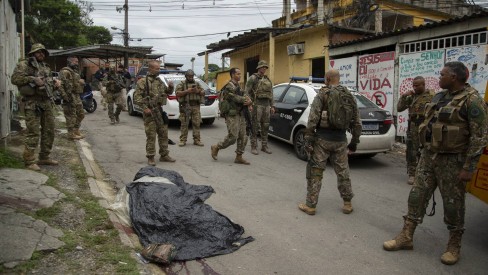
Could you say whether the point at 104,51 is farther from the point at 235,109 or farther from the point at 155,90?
the point at 235,109

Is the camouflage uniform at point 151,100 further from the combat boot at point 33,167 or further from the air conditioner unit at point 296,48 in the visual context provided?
the air conditioner unit at point 296,48

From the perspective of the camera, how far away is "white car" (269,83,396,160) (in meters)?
7.50

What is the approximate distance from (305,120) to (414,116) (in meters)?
2.17

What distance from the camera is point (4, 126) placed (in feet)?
24.3

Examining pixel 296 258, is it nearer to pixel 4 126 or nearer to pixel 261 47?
pixel 4 126

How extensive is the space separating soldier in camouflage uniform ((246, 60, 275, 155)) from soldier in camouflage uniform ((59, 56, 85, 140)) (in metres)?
Result: 3.99

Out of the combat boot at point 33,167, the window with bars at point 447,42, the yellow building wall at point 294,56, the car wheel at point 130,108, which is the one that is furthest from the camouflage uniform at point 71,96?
the yellow building wall at point 294,56

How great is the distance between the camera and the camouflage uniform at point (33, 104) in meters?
5.86

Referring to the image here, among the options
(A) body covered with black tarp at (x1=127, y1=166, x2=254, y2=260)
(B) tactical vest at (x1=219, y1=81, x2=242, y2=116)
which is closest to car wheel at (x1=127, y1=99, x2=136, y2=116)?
(B) tactical vest at (x1=219, y1=81, x2=242, y2=116)

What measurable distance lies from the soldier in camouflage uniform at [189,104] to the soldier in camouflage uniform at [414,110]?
4576 millimetres

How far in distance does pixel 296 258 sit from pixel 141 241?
150 cm

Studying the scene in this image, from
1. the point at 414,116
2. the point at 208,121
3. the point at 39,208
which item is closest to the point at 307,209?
the point at 414,116

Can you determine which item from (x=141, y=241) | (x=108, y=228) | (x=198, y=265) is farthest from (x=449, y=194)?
(x=108, y=228)

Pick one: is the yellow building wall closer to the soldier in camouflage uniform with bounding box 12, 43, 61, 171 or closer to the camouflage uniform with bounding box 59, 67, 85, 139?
the camouflage uniform with bounding box 59, 67, 85, 139
